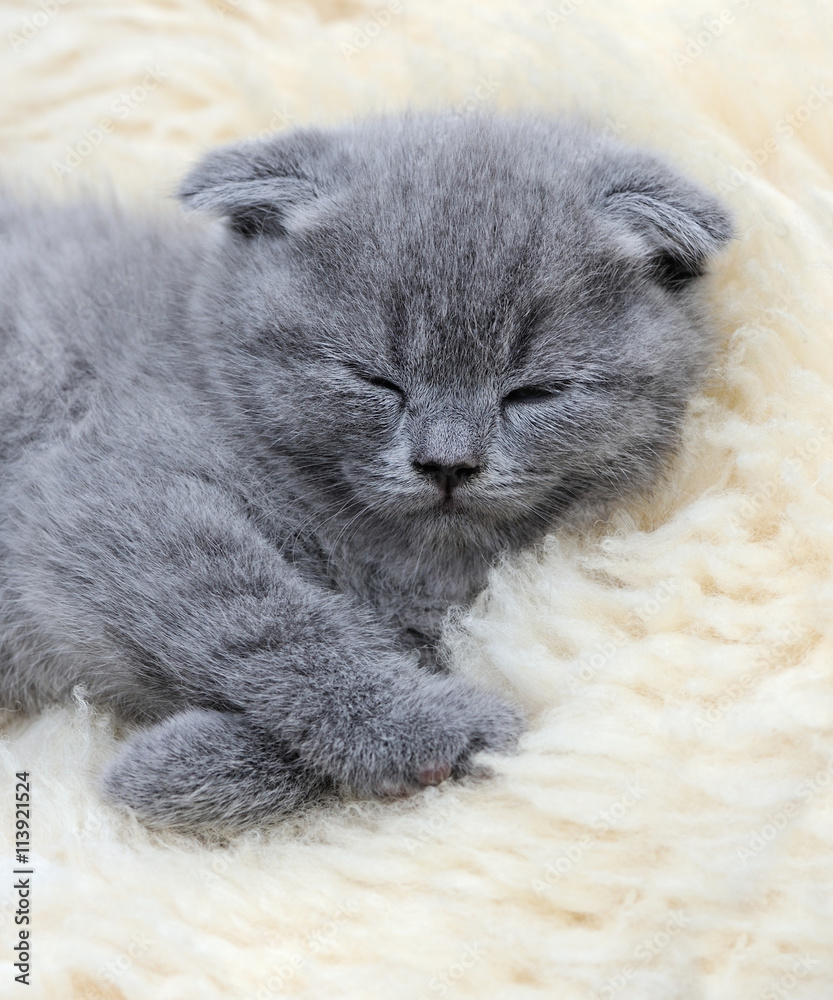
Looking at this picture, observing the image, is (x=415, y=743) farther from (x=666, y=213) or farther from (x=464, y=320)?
(x=666, y=213)

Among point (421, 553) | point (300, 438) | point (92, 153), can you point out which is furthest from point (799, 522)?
point (92, 153)

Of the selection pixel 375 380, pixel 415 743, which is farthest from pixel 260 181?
pixel 415 743

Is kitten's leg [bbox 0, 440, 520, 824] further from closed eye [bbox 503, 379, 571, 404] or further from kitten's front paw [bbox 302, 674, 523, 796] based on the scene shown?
closed eye [bbox 503, 379, 571, 404]

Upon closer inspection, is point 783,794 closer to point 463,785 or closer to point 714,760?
point 714,760

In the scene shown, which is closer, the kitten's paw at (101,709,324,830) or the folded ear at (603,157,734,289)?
the kitten's paw at (101,709,324,830)

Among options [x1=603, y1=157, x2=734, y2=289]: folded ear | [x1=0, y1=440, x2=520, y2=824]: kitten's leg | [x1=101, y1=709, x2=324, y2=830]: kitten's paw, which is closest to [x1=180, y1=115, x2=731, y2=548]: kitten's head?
[x1=603, y1=157, x2=734, y2=289]: folded ear

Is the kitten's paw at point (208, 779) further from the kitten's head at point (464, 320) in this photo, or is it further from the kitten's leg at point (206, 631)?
the kitten's head at point (464, 320)

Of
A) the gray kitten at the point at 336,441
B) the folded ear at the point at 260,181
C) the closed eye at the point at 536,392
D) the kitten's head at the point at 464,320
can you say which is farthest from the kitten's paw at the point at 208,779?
the folded ear at the point at 260,181
